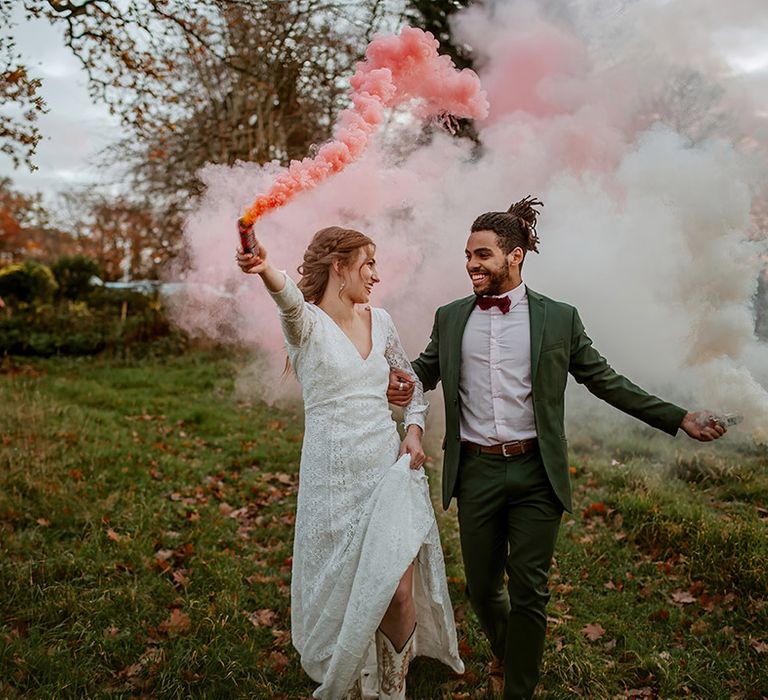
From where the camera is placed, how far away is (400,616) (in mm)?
3355

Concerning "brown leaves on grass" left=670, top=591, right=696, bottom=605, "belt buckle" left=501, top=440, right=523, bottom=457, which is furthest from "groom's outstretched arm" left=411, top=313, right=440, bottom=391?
"brown leaves on grass" left=670, top=591, right=696, bottom=605

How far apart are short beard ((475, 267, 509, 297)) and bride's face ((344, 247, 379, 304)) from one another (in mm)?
578

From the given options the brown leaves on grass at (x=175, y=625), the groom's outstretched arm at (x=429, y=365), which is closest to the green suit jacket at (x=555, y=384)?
the groom's outstretched arm at (x=429, y=365)

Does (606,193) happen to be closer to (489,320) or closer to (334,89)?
(489,320)

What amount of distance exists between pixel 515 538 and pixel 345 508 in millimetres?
853

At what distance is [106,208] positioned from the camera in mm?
21453

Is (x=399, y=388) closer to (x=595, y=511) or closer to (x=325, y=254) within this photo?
(x=325, y=254)

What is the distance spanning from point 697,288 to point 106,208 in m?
19.9

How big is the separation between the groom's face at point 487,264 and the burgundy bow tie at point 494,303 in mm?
36

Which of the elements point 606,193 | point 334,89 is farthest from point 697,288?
point 334,89

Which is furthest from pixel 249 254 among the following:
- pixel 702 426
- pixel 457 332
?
pixel 702 426

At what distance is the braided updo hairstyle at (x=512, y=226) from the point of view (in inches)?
144

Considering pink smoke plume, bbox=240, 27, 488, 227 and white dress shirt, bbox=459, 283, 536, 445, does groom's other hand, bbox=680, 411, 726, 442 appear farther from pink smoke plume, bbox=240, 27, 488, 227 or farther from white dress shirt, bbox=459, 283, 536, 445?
pink smoke plume, bbox=240, 27, 488, 227

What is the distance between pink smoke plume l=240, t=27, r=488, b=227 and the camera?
135 inches
